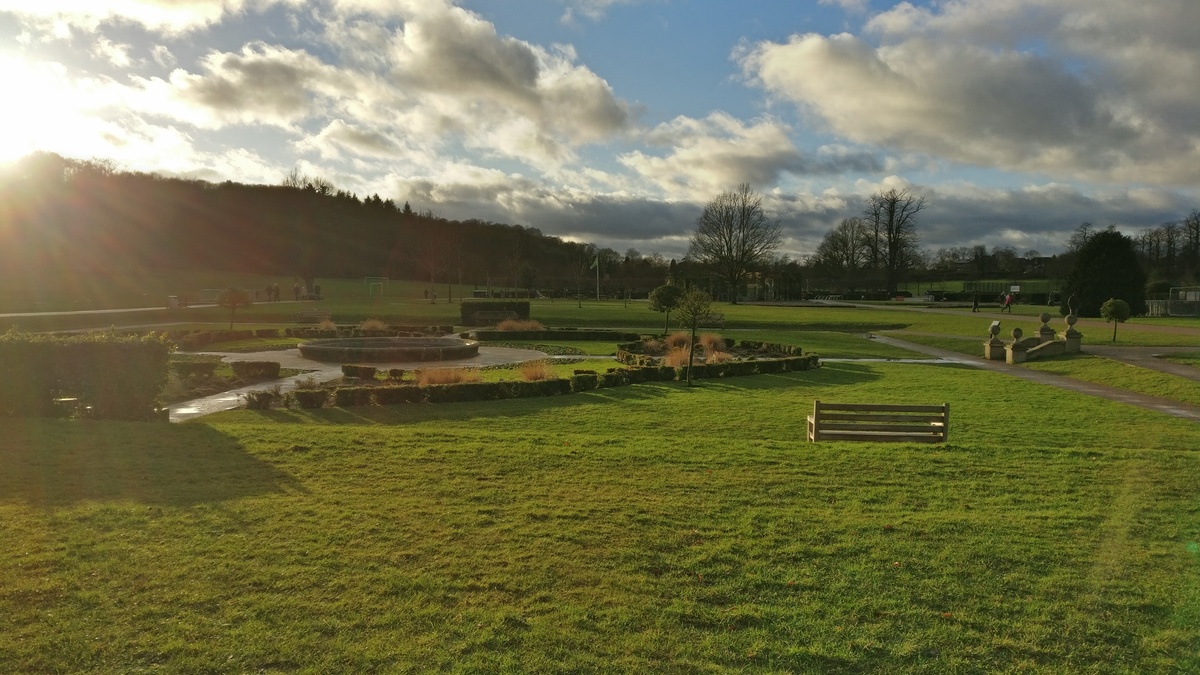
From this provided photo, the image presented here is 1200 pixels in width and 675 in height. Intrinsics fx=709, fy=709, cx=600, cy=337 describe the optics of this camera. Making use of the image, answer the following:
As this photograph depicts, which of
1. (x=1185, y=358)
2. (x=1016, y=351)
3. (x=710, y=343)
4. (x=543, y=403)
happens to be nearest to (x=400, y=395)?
(x=543, y=403)

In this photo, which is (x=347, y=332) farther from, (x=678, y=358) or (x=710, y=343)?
(x=678, y=358)

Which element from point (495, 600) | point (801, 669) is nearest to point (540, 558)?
point (495, 600)

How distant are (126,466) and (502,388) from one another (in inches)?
303

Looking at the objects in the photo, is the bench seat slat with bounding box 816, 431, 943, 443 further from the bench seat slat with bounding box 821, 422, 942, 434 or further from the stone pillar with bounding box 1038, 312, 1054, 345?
the stone pillar with bounding box 1038, 312, 1054, 345

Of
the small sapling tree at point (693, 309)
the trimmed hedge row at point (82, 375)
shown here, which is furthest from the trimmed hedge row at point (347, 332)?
the trimmed hedge row at point (82, 375)

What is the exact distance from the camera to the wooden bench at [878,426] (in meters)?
9.66

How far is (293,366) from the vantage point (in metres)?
20.4

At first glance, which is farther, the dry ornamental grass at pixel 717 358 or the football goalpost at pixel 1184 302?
the football goalpost at pixel 1184 302

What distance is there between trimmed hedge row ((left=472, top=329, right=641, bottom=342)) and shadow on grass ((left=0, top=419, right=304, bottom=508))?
20.5m

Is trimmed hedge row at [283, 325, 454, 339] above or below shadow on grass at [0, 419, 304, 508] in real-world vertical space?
above

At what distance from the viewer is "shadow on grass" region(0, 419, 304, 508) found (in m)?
6.64

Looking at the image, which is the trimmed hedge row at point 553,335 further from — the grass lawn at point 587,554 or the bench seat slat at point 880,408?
the grass lawn at point 587,554

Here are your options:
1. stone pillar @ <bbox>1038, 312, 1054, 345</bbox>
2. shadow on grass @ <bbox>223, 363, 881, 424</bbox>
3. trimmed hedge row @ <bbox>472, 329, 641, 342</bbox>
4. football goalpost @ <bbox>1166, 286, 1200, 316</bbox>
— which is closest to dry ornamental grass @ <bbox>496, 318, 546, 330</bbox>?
trimmed hedge row @ <bbox>472, 329, 641, 342</bbox>

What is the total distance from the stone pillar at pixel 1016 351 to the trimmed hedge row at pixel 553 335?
45.0 ft
